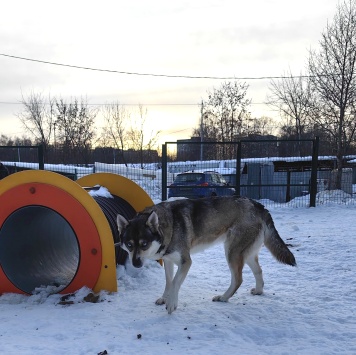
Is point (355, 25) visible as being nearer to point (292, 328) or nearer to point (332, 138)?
Answer: point (332, 138)

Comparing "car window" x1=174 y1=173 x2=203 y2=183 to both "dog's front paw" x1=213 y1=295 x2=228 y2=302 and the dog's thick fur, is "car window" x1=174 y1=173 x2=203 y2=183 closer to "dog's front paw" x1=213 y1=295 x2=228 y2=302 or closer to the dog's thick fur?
the dog's thick fur

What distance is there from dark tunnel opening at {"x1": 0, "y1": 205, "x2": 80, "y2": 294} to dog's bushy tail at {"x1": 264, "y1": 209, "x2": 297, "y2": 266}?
96.9 inches

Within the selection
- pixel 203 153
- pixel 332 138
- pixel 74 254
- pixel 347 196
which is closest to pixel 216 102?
pixel 203 153

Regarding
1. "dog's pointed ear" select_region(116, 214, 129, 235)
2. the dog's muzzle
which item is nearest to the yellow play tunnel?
"dog's pointed ear" select_region(116, 214, 129, 235)

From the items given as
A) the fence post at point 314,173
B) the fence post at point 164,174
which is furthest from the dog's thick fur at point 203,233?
the fence post at point 314,173

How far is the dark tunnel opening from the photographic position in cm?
475

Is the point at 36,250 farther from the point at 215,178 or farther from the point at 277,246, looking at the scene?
the point at 215,178

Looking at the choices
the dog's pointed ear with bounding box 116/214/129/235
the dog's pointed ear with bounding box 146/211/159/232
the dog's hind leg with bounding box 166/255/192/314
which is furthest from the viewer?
the dog's hind leg with bounding box 166/255/192/314

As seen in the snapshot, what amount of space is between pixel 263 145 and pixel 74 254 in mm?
11014

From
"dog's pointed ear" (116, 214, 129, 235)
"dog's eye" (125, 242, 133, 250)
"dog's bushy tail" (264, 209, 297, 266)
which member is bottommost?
"dog's bushy tail" (264, 209, 297, 266)

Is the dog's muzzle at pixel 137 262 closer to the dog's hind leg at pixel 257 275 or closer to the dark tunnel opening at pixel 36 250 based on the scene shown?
the dark tunnel opening at pixel 36 250

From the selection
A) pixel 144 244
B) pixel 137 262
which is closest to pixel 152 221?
pixel 144 244

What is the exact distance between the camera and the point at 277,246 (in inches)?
180

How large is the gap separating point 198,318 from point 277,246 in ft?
4.46
